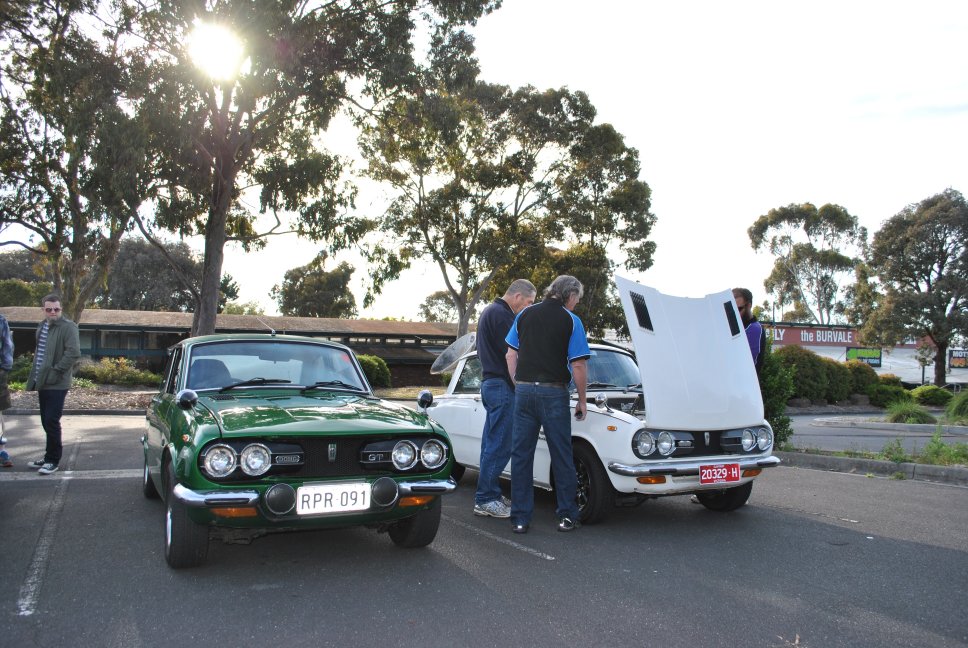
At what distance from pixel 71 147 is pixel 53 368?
1218cm

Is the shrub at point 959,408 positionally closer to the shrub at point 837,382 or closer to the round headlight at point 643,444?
the shrub at point 837,382

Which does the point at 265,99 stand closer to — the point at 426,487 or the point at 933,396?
the point at 426,487

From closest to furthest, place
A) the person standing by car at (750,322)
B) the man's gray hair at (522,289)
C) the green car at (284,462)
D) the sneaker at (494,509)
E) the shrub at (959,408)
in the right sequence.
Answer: the green car at (284,462) → the sneaker at (494,509) → the man's gray hair at (522,289) → the person standing by car at (750,322) → the shrub at (959,408)

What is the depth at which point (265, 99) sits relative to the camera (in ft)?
60.5

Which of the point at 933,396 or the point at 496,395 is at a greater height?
the point at 496,395

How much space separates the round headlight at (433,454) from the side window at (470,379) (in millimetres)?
2454

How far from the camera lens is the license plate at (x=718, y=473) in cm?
532

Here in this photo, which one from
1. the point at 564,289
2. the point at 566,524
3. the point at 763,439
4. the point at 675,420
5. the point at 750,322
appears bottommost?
the point at 566,524

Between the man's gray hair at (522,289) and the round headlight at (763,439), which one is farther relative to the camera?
the man's gray hair at (522,289)

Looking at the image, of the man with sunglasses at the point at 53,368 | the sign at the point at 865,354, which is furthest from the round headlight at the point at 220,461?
the sign at the point at 865,354

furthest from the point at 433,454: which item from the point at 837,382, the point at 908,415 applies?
the point at 837,382

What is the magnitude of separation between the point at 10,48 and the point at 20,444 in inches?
648

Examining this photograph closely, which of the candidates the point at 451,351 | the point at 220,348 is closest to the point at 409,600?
the point at 220,348

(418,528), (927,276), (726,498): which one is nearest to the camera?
(418,528)
